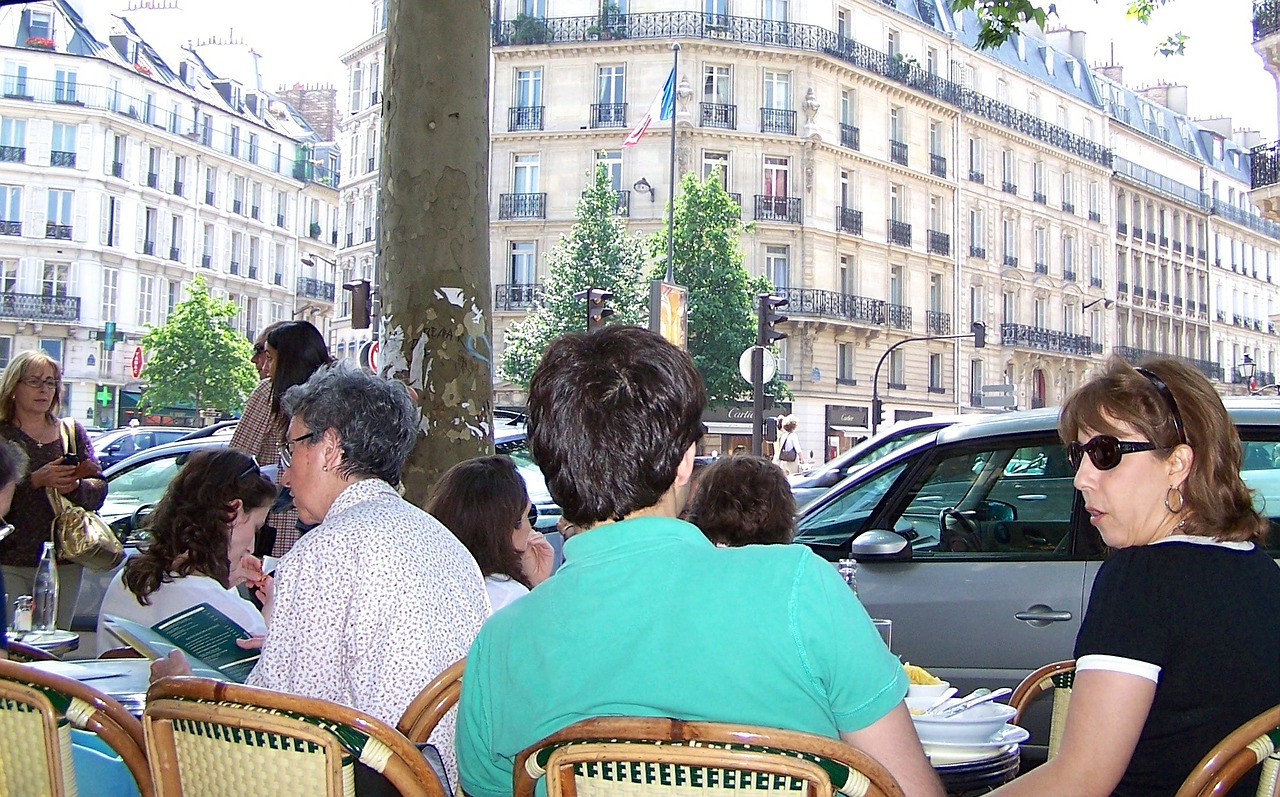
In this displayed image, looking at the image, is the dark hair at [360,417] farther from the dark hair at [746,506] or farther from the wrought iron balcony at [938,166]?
the wrought iron balcony at [938,166]

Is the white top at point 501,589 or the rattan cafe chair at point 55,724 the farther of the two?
the white top at point 501,589

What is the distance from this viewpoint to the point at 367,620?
2748 millimetres

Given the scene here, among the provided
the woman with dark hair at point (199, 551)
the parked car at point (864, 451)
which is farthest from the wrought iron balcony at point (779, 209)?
A: the woman with dark hair at point (199, 551)

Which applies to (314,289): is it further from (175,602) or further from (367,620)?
(367,620)

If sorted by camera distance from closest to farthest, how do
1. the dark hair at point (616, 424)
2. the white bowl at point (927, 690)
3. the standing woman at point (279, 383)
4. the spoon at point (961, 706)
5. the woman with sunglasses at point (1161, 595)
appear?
the dark hair at point (616, 424) < the woman with sunglasses at point (1161, 595) < the spoon at point (961, 706) < the white bowl at point (927, 690) < the standing woman at point (279, 383)

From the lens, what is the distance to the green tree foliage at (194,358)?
4884 cm

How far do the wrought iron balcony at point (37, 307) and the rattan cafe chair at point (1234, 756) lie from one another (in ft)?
182

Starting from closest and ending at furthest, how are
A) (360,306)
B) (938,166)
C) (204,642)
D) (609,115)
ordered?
(204,642) < (360,306) < (609,115) < (938,166)

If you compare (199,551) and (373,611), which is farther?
(199,551)

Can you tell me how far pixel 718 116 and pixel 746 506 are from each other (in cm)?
3965

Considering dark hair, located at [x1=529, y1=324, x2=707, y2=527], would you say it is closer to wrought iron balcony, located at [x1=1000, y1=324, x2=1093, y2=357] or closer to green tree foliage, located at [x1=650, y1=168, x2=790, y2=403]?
green tree foliage, located at [x1=650, y1=168, x2=790, y2=403]

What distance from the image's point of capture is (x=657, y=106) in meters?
31.9

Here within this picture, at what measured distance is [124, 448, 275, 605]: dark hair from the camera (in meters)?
4.06

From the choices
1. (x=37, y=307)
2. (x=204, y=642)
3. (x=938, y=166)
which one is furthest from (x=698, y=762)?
(x=37, y=307)
